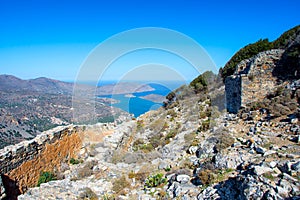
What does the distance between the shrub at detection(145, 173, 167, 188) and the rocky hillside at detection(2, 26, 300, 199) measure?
30mm

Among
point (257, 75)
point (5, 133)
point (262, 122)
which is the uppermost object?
point (257, 75)

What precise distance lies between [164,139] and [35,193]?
6.56 meters

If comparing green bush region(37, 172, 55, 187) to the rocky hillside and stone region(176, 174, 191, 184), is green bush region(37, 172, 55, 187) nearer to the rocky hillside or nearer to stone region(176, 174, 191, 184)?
the rocky hillside

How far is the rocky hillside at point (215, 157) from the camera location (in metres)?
4.40

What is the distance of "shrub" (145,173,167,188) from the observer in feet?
20.1

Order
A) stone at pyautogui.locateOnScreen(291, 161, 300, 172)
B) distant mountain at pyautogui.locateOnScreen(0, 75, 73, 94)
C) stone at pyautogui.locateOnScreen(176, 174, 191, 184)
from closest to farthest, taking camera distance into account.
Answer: stone at pyautogui.locateOnScreen(291, 161, 300, 172) → stone at pyautogui.locateOnScreen(176, 174, 191, 184) → distant mountain at pyautogui.locateOnScreen(0, 75, 73, 94)

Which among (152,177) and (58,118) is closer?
(152,177)

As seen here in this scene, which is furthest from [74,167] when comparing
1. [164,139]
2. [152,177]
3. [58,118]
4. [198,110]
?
[58,118]

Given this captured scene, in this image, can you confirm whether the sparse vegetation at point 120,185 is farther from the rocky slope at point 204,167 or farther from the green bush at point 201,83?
the green bush at point 201,83

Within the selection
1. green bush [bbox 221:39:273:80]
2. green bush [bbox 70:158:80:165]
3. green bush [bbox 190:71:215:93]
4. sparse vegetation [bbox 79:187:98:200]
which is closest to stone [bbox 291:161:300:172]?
sparse vegetation [bbox 79:187:98:200]

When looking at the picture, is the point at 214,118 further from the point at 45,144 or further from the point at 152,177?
the point at 45,144

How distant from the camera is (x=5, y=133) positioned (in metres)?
33.2

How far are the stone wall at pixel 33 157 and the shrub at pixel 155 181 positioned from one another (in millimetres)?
3675

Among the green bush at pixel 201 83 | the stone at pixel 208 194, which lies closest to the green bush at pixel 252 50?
the green bush at pixel 201 83
